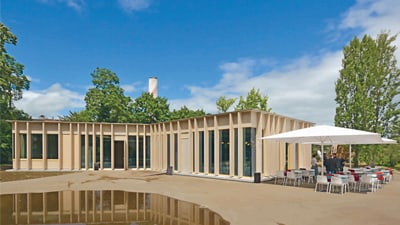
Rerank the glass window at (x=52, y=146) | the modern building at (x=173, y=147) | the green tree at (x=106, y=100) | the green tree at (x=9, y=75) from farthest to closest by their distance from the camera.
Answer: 1. the green tree at (x=106, y=100)
2. the green tree at (x=9, y=75)
3. the glass window at (x=52, y=146)
4. the modern building at (x=173, y=147)

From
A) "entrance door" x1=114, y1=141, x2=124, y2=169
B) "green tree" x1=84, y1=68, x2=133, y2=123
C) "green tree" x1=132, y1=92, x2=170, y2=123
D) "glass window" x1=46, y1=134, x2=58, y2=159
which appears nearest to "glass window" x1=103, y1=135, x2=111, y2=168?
"entrance door" x1=114, y1=141, x2=124, y2=169

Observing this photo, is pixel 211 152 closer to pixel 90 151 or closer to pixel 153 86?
pixel 90 151

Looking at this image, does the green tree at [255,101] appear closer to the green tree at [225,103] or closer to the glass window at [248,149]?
the green tree at [225,103]

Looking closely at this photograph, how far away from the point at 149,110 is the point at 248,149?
2069cm

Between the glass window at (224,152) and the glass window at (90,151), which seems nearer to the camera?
the glass window at (224,152)

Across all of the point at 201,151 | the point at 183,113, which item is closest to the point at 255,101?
the point at 183,113

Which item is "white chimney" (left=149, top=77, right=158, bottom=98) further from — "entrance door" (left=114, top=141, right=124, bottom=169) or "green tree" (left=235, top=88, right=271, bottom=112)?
"entrance door" (left=114, top=141, right=124, bottom=169)

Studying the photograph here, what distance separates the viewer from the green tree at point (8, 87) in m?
29.5

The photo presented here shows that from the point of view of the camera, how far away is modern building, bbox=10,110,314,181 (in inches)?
645

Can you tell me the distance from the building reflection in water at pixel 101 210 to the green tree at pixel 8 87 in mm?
21472

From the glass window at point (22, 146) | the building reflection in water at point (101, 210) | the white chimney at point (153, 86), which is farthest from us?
the white chimney at point (153, 86)

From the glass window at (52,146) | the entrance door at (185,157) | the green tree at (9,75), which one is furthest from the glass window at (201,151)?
the green tree at (9,75)

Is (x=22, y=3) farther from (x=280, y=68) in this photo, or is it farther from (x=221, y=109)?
(x=221, y=109)

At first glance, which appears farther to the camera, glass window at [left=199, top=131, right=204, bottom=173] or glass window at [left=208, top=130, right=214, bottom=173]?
glass window at [left=199, top=131, right=204, bottom=173]
